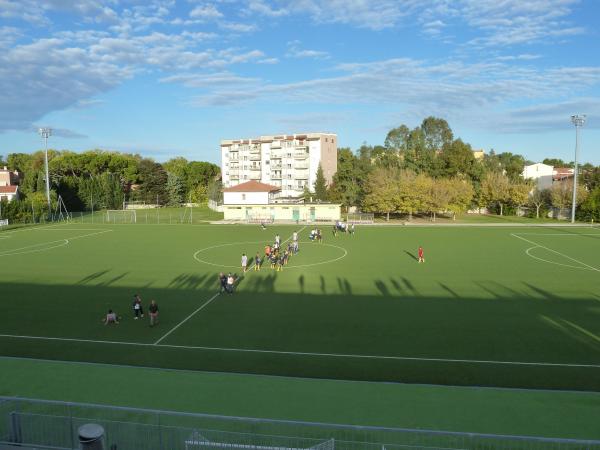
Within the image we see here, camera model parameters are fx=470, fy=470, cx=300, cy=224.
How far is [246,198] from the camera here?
226ft

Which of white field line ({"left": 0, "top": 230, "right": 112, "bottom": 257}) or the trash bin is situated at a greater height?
the trash bin

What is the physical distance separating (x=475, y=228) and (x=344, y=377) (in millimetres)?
44907

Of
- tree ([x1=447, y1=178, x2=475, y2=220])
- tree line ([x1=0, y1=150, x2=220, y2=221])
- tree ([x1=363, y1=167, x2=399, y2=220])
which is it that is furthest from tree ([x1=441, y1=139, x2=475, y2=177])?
tree line ([x1=0, y1=150, x2=220, y2=221])

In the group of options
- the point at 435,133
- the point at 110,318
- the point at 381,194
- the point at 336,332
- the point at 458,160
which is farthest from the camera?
the point at 435,133

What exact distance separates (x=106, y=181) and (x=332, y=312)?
82.3 metres

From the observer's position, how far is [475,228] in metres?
54.6

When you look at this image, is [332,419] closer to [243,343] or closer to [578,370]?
[243,343]

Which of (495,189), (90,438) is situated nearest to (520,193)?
(495,189)

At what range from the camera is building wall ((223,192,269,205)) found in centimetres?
6812

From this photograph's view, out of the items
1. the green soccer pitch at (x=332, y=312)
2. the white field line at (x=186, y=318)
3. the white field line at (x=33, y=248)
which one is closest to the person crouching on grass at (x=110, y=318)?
the green soccer pitch at (x=332, y=312)

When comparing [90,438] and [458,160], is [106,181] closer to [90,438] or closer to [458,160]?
[458,160]

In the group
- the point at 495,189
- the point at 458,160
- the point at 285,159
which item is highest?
the point at 285,159

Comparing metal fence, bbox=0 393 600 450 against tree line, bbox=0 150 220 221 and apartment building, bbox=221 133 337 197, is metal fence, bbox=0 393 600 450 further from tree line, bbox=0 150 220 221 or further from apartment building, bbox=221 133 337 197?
apartment building, bbox=221 133 337 197

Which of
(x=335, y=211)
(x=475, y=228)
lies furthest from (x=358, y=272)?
(x=335, y=211)
